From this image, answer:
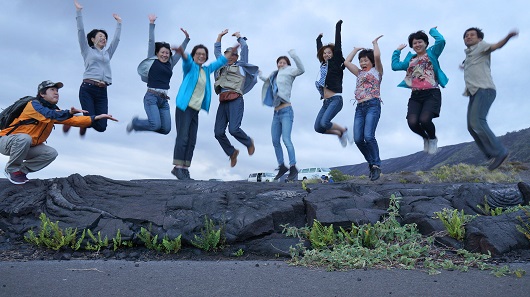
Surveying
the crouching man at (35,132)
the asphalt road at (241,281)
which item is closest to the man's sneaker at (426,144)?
the asphalt road at (241,281)

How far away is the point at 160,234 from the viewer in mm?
6668

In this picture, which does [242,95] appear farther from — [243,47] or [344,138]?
[344,138]

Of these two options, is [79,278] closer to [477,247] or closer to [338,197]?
[338,197]

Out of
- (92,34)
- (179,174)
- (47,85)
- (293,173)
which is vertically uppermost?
(92,34)

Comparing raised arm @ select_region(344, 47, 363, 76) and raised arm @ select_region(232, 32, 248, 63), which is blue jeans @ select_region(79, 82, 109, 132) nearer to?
raised arm @ select_region(232, 32, 248, 63)

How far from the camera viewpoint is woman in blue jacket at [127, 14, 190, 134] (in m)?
8.78

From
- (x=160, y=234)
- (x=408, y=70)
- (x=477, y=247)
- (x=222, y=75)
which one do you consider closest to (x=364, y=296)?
(x=477, y=247)

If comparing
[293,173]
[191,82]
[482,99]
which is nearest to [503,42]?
[482,99]

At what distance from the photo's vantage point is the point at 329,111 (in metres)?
8.97

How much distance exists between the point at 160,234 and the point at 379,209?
320 centimetres

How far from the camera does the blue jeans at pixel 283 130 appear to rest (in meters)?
9.27

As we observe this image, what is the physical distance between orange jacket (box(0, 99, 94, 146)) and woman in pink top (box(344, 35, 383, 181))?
465cm

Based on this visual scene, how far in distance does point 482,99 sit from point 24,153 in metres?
7.67

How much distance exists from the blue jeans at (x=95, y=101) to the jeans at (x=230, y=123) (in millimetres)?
2141
